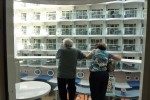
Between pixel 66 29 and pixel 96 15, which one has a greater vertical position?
pixel 96 15

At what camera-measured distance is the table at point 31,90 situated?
1247 millimetres

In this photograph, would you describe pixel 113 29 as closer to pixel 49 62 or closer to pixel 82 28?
pixel 82 28

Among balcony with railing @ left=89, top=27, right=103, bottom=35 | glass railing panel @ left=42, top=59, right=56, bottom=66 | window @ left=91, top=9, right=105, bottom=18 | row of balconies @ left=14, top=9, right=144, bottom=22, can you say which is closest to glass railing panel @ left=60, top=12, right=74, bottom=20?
row of balconies @ left=14, top=9, right=144, bottom=22

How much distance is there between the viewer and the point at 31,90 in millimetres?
1410

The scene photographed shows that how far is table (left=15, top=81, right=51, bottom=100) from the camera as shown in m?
1.25

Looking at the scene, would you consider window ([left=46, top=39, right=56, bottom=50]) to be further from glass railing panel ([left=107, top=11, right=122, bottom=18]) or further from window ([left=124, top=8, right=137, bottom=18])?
window ([left=124, top=8, right=137, bottom=18])

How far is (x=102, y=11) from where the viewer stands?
3.12 metres

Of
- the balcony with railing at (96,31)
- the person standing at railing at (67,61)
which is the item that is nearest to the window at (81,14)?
the balcony with railing at (96,31)

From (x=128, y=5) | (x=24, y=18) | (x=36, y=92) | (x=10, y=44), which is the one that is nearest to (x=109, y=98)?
(x=36, y=92)

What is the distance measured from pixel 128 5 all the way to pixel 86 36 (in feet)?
3.29

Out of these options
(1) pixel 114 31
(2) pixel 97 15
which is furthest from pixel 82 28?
(1) pixel 114 31

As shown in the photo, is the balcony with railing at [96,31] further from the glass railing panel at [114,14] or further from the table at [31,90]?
the table at [31,90]

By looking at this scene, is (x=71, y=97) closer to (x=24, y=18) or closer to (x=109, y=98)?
(x=109, y=98)

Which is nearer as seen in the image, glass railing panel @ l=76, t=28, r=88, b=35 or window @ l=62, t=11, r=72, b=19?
glass railing panel @ l=76, t=28, r=88, b=35
